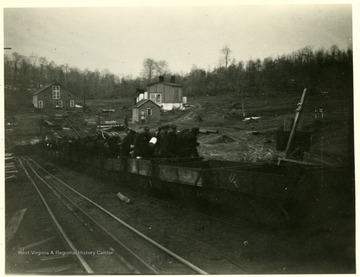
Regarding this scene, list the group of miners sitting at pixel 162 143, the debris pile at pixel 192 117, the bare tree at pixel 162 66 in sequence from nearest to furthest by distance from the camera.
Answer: the group of miners sitting at pixel 162 143 < the bare tree at pixel 162 66 < the debris pile at pixel 192 117

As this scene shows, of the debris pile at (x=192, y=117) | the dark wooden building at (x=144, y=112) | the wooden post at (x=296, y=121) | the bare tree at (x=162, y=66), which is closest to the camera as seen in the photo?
the wooden post at (x=296, y=121)

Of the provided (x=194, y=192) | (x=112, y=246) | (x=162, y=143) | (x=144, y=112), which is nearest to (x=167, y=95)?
(x=144, y=112)

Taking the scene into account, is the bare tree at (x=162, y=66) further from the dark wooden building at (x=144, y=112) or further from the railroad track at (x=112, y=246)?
the dark wooden building at (x=144, y=112)

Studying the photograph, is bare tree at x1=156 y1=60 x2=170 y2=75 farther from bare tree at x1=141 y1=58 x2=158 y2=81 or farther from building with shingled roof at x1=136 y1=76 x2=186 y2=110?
building with shingled roof at x1=136 y1=76 x2=186 y2=110

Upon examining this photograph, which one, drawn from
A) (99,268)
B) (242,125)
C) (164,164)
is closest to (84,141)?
(164,164)

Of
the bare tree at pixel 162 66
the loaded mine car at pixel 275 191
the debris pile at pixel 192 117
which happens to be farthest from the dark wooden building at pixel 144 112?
the loaded mine car at pixel 275 191

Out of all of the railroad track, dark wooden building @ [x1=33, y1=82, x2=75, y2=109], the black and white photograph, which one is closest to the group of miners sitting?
the black and white photograph

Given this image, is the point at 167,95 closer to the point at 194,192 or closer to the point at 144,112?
the point at 144,112
